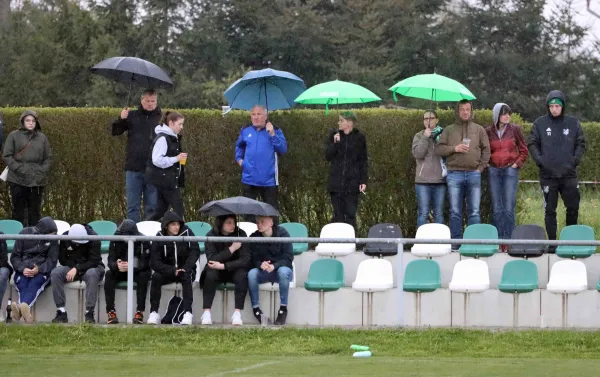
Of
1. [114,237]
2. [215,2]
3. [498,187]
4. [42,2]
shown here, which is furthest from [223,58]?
[114,237]

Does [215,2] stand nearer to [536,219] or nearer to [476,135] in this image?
[536,219]

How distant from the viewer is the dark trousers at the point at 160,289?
1386 cm

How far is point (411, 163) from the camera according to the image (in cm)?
1814

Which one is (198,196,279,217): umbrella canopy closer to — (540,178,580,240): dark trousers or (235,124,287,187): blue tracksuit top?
(235,124,287,187): blue tracksuit top

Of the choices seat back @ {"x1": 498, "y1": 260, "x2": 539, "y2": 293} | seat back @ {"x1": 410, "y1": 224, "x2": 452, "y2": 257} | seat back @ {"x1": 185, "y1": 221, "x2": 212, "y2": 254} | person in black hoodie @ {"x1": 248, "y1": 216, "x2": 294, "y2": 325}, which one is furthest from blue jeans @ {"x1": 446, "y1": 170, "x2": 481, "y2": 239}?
seat back @ {"x1": 185, "y1": 221, "x2": 212, "y2": 254}

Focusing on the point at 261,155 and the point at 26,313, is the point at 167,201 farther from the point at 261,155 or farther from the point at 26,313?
the point at 26,313

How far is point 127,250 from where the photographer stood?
551 inches

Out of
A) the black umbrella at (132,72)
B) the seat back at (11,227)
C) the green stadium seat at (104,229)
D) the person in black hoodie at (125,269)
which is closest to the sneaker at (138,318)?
the person in black hoodie at (125,269)

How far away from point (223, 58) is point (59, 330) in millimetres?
29380

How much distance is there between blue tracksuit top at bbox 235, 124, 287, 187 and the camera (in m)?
16.7

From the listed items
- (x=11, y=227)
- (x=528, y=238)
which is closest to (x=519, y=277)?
(x=528, y=238)

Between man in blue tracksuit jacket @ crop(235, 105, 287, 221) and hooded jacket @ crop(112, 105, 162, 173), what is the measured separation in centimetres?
120

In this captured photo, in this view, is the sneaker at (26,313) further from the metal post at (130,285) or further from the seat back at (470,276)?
the seat back at (470,276)

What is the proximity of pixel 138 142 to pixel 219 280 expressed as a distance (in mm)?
3413
